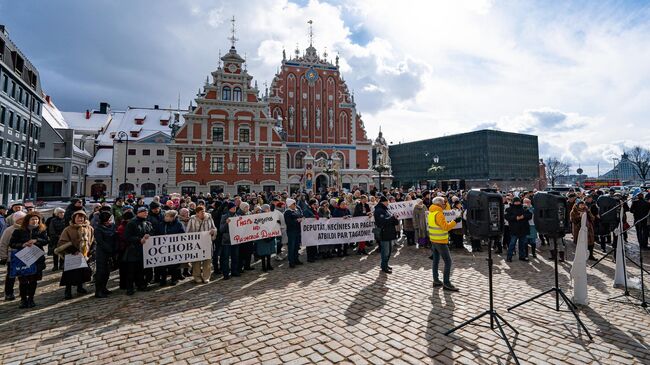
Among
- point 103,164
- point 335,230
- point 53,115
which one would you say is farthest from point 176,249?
point 53,115

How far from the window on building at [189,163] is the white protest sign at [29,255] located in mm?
29750

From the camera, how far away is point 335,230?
34.8ft

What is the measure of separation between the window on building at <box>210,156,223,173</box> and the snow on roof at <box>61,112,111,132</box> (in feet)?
108

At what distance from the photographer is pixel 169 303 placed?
6.57 meters

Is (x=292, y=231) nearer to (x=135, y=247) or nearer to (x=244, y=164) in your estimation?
(x=135, y=247)

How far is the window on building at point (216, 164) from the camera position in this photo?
116 feet

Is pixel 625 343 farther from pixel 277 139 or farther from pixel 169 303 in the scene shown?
pixel 277 139

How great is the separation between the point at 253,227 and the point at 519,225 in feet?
27.8

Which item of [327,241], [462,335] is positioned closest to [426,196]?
[327,241]

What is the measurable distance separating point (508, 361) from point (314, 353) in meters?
2.73

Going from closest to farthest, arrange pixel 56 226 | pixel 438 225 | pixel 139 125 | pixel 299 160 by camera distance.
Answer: pixel 438 225 < pixel 56 226 < pixel 299 160 < pixel 139 125

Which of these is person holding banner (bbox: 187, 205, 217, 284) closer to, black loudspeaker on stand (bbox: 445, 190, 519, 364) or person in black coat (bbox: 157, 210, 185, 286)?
Answer: person in black coat (bbox: 157, 210, 185, 286)

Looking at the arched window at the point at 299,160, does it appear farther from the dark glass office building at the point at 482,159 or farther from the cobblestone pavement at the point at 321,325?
the dark glass office building at the point at 482,159

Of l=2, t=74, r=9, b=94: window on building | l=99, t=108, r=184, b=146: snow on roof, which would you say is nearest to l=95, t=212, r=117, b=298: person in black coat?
l=2, t=74, r=9, b=94: window on building
